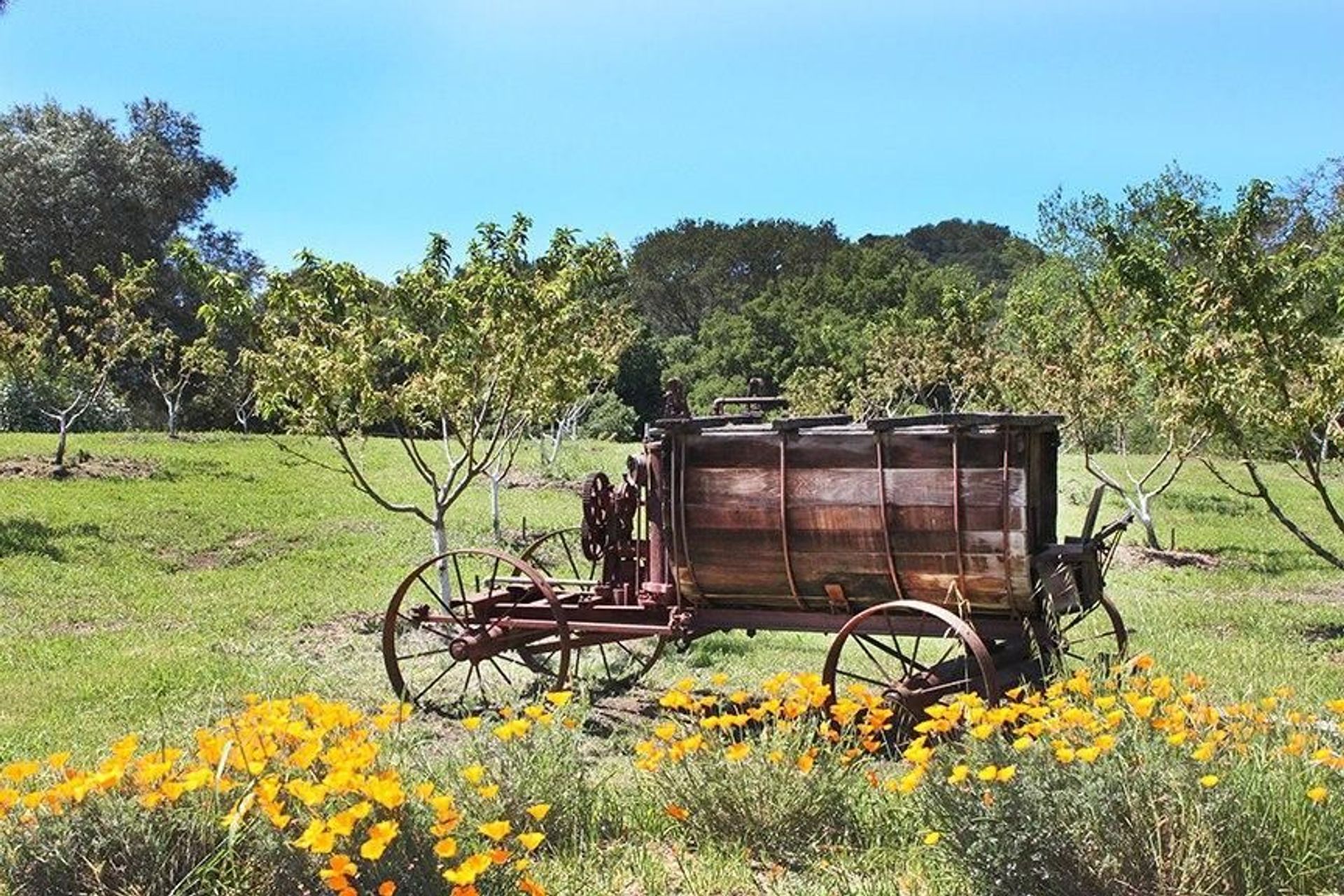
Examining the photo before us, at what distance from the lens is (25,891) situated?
3168 mm

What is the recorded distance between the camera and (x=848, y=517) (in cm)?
613

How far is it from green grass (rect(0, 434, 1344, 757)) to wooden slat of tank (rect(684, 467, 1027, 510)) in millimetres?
2121

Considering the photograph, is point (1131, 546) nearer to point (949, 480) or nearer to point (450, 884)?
point (949, 480)

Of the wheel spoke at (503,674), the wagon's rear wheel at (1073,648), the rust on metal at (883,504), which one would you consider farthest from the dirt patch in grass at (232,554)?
the rust on metal at (883,504)

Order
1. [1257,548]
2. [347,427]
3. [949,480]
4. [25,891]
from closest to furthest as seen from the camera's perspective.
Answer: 1. [25,891]
2. [949,480]
3. [347,427]
4. [1257,548]

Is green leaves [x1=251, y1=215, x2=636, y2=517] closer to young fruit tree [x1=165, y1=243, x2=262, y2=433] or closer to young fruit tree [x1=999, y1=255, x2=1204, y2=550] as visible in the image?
young fruit tree [x1=165, y1=243, x2=262, y2=433]

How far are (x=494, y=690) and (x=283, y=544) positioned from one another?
8.40m

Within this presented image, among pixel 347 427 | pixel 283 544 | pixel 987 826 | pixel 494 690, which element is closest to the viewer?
pixel 987 826

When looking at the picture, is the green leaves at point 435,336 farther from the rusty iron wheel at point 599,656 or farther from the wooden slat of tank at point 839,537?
the wooden slat of tank at point 839,537

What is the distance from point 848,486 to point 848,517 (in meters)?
0.16

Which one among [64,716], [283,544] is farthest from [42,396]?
[64,716]

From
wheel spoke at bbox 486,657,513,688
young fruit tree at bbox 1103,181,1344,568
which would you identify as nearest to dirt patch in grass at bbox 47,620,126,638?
wheel spoke at bbox 486,657,513,688

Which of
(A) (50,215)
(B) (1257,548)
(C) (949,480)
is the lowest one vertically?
(B) (1257,548)

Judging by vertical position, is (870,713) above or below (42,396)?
below
